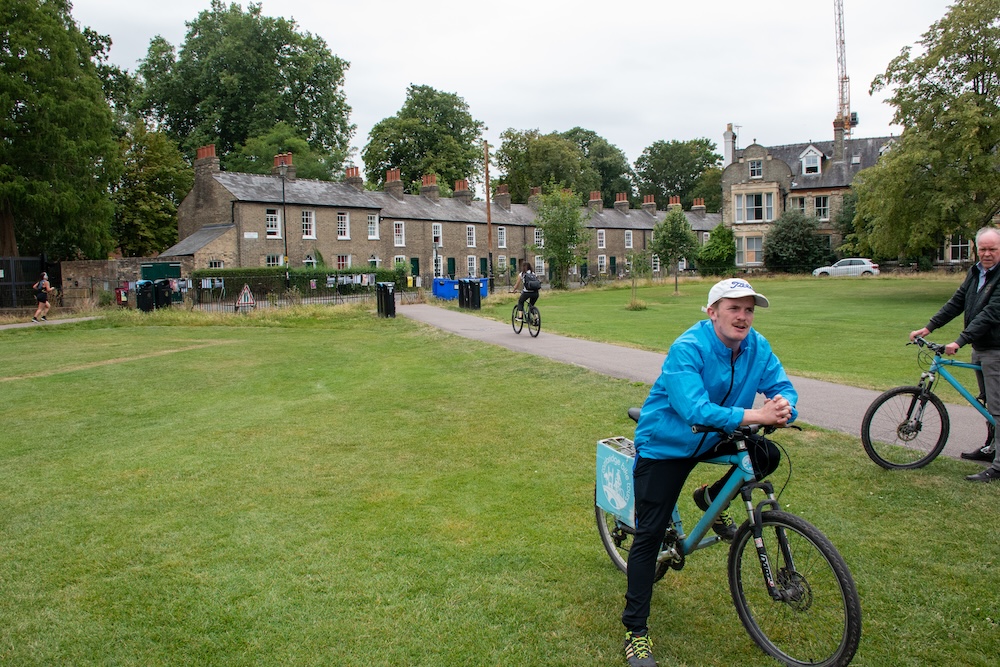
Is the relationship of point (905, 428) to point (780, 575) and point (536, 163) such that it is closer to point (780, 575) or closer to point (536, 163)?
point (780, 575)

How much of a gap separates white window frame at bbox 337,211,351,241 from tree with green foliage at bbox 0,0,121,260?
47.1 ft

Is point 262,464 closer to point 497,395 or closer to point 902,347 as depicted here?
point 497,395

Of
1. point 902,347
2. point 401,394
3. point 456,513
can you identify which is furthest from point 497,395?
point 902,347

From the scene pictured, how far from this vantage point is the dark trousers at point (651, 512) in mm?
3566

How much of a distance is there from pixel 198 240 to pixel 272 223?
14.9 ft

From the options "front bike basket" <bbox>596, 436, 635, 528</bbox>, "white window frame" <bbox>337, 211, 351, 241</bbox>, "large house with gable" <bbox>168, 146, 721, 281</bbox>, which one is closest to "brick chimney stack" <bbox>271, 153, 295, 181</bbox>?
"large house with gable" <bbox>168, 146, 721, 281</bbox>

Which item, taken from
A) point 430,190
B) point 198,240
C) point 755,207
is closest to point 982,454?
point 198,240

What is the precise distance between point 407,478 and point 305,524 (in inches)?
50.4

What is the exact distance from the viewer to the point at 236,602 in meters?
4.19

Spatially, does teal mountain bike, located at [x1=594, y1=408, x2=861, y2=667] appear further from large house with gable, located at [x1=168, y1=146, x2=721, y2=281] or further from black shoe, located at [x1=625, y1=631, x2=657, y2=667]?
large house with gable, located at [x1=168, y1=146, x2=721, y2=281]

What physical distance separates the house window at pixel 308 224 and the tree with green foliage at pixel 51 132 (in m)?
11.7

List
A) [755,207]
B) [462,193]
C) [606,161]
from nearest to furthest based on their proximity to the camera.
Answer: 1. [755,207]
2. [462,193]
3. [606,161]

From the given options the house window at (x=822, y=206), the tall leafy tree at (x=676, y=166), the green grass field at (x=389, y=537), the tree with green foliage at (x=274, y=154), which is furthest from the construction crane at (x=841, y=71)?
the green grass field at (x=389, y=537)

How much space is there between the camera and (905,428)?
247 inches
